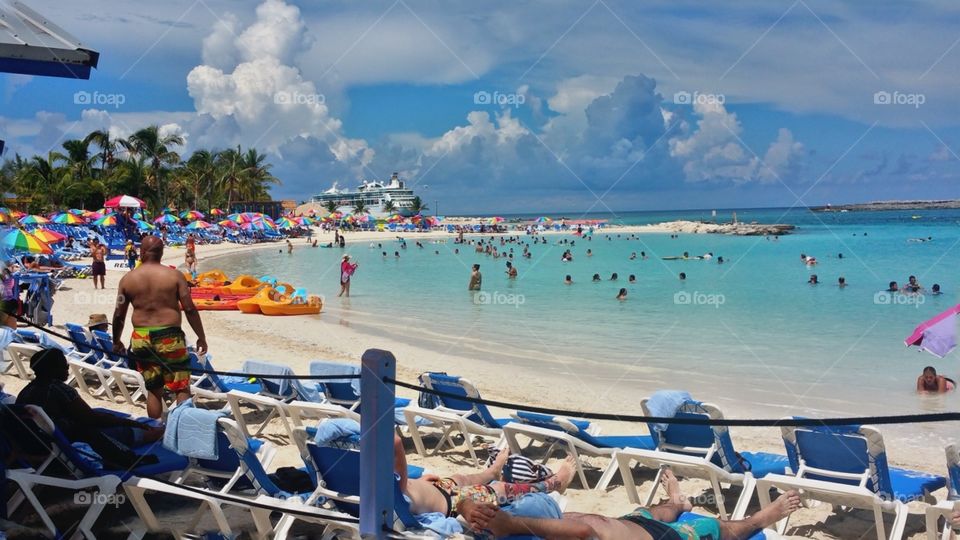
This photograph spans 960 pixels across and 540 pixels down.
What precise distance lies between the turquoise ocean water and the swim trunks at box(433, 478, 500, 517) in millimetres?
5876

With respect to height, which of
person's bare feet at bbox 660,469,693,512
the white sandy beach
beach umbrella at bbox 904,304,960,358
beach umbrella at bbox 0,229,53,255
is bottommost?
the white sandy beach

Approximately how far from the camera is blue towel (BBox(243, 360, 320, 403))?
5.64 metres

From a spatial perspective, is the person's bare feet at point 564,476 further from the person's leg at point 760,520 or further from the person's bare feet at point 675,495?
the person's leg at point 760,520

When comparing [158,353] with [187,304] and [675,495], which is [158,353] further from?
[675,495]

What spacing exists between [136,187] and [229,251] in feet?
31.8

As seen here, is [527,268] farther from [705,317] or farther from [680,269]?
[705,317]

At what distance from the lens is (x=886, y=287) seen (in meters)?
25.7

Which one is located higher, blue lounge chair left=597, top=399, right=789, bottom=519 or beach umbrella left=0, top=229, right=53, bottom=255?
beach umbrella left=0, top=229, right=53, bottom=255

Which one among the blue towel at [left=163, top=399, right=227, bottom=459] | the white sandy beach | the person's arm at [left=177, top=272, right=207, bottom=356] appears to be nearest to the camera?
the blue towel at [left=163, top=399, right=227, bottom=459]

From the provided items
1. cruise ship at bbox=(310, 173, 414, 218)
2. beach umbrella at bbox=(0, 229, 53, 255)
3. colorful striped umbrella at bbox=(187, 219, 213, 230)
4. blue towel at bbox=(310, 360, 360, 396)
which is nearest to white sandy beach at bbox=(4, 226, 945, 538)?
blue towel at bbox=(310, 360, 360, 396)

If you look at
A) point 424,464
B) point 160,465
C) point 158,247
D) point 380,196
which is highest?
point 380,196

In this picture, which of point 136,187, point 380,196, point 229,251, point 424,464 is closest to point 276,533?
point 424,464

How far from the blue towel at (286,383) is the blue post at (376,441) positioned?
9.80 feet

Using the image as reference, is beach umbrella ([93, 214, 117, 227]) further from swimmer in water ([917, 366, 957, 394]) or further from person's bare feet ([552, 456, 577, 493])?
person's bare feet ([552, 456, 577, 493])
